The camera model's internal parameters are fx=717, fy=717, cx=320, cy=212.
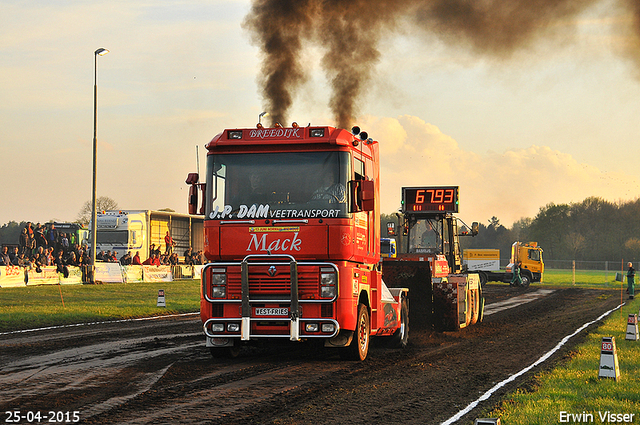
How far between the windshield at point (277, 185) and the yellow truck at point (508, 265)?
42.1 m

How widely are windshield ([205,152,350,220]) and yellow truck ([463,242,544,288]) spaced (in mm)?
42101

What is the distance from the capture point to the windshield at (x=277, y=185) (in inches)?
429

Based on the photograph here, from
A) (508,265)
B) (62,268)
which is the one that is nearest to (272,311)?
(62,268)

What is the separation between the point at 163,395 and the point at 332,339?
339cm

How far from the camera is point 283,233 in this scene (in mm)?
10859

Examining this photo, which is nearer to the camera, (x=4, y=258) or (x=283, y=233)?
(x=283, y=233)

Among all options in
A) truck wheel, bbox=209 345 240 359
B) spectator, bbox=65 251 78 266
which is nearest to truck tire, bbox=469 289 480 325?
truck wheel, bbox=209 345 240 359

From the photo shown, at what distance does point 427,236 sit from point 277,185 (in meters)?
10.9

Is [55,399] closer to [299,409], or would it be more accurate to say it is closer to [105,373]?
[105,373]

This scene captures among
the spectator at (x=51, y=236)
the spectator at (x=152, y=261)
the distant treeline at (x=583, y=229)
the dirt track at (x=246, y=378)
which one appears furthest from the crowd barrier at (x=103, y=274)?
the distant treeline at (x=583, y=229)

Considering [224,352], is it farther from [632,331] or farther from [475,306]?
[475,306]

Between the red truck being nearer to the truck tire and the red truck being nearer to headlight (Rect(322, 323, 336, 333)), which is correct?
headlight (Rect(322, 323, 336, 333))

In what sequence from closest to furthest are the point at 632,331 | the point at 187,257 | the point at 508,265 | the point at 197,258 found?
1. the point at 632,331
2. the point at 187,257
3. the point at 197,258
4. the point at 508,265

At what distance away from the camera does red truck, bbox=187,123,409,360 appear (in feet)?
35.3
